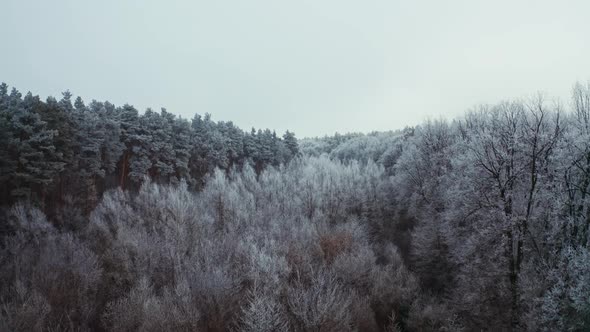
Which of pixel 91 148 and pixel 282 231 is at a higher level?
pixel 91 148

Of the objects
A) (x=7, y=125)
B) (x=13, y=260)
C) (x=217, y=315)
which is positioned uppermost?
(x=7, y=125)

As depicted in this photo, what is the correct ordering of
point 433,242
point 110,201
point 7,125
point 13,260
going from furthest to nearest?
point 110,201, point 433,242, point 7,125, point 13,260

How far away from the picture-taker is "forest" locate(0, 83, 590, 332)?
20.0 meters

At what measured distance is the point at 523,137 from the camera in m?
21.5

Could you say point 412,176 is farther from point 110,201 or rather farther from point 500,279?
point 110,201

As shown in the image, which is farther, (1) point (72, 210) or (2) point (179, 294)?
(1) point (72, 210)

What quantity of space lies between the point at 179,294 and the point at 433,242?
2276 centimetres

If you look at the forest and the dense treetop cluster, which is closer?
the forest

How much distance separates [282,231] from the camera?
36.2 metres

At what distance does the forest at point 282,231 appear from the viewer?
20.0 metres

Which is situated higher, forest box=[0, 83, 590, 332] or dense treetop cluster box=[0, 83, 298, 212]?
dense treetop cluster box=[0, 83, 298, 212]

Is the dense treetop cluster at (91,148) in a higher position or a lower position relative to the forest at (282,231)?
higher

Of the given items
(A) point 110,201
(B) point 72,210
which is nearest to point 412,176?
(A) point 110,201

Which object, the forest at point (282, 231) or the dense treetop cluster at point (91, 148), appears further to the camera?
the dense treetop cluster at point (91, 148)
